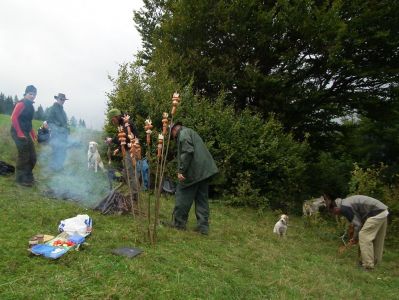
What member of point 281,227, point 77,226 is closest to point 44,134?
point 77,226

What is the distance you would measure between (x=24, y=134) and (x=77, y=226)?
3497 millimetres

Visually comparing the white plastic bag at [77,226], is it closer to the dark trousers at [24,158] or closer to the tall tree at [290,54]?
the dark trousers at [24,158]

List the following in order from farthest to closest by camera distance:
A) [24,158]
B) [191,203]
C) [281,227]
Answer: [281,227]
[24,158]
[191,203]

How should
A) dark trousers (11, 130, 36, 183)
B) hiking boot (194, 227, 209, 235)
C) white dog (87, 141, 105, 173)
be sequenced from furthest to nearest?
1. white dog (87, 141, 105, 173)
2. dark trousers (11, 130, 36, 183)
3. hiking boot (194, 227, 209, 235)

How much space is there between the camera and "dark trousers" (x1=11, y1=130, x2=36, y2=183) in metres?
8.20

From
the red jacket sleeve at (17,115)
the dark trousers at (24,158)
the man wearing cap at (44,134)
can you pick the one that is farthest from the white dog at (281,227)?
the man wearing cap at (44,134)

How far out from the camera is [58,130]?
1045cm

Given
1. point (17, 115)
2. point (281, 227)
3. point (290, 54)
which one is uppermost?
point (290, 54)

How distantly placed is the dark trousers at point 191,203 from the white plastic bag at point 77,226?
1660 millimetres

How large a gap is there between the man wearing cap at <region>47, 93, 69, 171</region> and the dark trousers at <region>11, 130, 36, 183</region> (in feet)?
6.34

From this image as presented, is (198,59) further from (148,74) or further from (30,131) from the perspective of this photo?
(30,131)

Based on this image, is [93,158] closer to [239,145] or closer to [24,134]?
[24,134]

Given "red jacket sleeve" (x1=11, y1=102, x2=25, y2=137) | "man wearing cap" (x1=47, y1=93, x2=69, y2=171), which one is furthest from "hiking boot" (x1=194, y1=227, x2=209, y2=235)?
"man wearing cap" (x1=47, y1=93, x2=69, y2=171)

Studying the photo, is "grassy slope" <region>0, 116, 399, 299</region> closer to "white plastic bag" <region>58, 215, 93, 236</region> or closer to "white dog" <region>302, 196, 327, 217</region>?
"white plastic bag" <region>58, 215, 93, 236</region>
